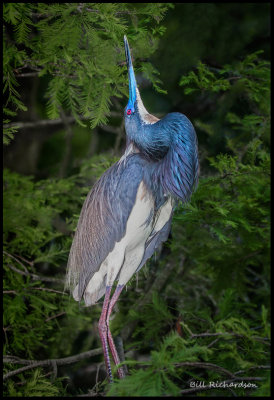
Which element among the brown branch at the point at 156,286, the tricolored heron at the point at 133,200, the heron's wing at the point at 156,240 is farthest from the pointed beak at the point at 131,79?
the brown branch at the point at 156,286

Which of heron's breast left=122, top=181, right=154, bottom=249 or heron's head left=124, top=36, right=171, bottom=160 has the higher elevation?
heron's head left=124, top=36, right=171, bottom=160

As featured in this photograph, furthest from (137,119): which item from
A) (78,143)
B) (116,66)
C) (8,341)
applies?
(78,143)

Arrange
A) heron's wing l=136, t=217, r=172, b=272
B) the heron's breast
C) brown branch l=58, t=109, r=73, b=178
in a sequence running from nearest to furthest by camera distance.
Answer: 1. the heron's breast
2. heron's wing l=136, t=217, r=172, b=272
3. brown branch l=58, t=109, r=73, b=178

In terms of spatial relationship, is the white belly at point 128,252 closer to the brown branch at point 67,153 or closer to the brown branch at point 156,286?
the brown branch at point 156,286

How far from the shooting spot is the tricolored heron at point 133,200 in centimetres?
248

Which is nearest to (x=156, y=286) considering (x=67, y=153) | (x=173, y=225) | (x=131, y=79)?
(x=173, y=225)

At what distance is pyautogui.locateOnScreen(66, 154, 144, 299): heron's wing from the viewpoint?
2.56 meters

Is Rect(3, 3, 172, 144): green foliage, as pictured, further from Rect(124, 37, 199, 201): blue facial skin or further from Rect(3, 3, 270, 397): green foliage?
Rect(124, 37, 199, 201): blue facial skin

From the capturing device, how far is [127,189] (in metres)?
2.54

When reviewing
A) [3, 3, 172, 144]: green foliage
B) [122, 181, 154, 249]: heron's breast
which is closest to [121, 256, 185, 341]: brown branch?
[122, 181, 154, 249]: heron's breast

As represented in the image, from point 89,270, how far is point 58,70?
52.6 inches

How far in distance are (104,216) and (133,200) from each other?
0.24m

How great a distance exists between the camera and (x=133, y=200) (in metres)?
2.55

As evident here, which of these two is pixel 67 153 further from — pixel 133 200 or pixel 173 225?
pixel 133 200
